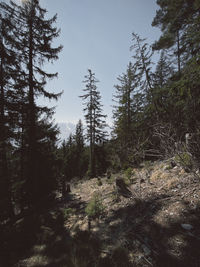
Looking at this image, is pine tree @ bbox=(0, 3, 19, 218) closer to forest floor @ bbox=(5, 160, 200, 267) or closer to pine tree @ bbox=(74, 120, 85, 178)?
forest floor @ bbox=(5, 160, 200, 267)

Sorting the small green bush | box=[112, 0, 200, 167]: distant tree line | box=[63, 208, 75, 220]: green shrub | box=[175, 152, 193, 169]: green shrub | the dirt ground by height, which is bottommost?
box=[63, 208, 75, 220]: green shrub

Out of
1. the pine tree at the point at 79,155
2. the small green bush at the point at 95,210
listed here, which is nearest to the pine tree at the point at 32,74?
the small green bush at the point at 95,210

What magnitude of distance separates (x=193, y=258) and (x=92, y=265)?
1975 millimetres

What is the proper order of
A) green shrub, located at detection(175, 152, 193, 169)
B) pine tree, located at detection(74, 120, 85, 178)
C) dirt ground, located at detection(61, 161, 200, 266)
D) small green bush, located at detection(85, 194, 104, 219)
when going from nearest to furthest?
dirt ground, located at detection(61, 161, 200, 266) → green shrub, located at detection(175, 152, 193, 169) → small green bush, located at detection(85, 194, 104, 219) → pine tree, located at detection(74, 120, 85, 178)

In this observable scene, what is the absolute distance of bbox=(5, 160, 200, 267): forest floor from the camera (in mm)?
2168

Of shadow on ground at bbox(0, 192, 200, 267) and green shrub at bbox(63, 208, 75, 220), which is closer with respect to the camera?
shadow on ground at bbox(0, 192, 200, 267)

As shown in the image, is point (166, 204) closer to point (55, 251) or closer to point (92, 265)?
point (92, 265)

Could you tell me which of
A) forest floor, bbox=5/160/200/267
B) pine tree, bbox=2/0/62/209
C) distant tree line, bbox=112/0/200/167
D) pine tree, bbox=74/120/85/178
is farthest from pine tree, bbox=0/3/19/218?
pine tree, bbox=74/120/85/178

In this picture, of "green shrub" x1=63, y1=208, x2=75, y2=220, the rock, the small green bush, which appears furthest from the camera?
"green shrub" x1=63, y1=208, x2=75, y2=220

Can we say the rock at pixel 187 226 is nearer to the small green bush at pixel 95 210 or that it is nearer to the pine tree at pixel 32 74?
the small green bush at pixel 95 210

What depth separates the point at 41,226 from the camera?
4422 mm

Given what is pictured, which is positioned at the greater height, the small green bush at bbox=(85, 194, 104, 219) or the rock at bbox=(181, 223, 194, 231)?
the rock at bbox=(181, 223, 194, 231)

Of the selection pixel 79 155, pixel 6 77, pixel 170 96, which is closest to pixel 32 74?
pixel 6 77

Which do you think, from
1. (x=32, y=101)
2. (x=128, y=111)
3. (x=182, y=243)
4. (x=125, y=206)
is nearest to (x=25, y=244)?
(x=125, y=206)
